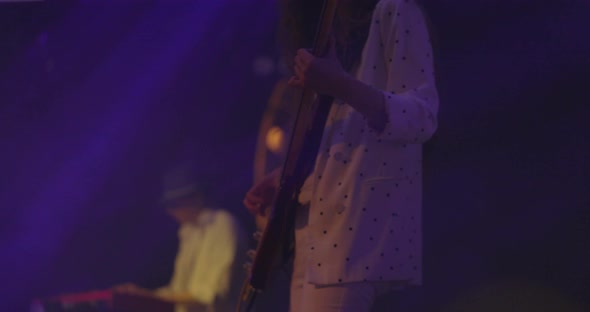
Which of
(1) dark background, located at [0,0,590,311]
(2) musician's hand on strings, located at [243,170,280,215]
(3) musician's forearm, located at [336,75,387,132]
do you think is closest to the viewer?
(3) musician's forearm, located at [336,75,387,132]

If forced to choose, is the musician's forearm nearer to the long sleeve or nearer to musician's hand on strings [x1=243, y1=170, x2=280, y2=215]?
the long sleeve

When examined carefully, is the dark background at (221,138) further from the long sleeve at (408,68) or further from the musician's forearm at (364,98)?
the musician's forearm at (364,98)

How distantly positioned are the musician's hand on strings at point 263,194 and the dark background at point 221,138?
108 centimetres

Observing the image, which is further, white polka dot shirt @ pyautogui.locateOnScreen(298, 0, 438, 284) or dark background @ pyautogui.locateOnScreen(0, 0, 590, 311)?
dark background @ pyautogui.locateOnScreen(0, 0, 590, 311)

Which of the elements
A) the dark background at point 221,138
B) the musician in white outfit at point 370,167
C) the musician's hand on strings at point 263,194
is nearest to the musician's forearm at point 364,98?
the musician in white outfit at point 370,167

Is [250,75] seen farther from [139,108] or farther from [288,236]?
[288,236]

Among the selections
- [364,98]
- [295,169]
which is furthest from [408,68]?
[295,169]

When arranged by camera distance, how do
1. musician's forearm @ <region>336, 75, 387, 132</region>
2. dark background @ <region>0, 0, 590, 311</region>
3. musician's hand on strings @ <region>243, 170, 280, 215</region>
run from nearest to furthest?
1. musician's forearm @ <region>336, 75, 387, 132</region>
2. musician's hand on strings @ <region>243, 170, 280, 215</region>
3. dark background @ <region>0, 0, 590, 311</region>

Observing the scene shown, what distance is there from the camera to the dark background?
2275 millimetres

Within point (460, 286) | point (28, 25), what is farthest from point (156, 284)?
point (460, 286)

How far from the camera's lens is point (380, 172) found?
1162mm

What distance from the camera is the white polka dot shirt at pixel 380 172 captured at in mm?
1129

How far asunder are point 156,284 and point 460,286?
6.25 feet

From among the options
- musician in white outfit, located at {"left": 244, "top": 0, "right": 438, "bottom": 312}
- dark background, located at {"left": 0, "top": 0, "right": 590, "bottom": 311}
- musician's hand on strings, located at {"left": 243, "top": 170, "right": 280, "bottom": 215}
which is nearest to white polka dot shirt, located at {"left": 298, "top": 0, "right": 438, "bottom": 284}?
musician in white outfit, located at {"left": 244, "top": 0, "right": 438, "bottom": 312}
